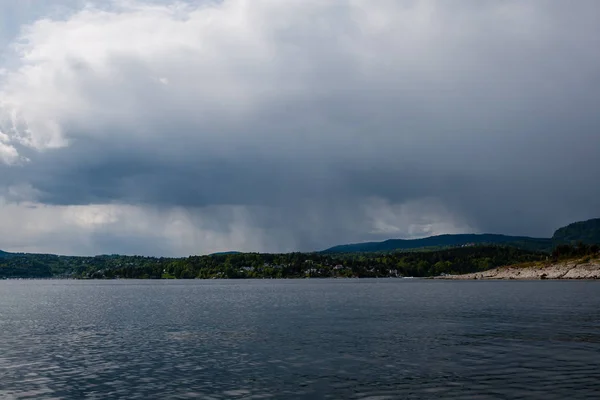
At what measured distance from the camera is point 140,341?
70938mm

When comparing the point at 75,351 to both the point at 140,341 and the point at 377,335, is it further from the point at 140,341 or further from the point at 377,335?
the point at 377,335

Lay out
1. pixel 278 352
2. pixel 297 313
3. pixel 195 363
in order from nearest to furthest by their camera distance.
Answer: pixel 195 363
pixel 278 352
pixel 297 313

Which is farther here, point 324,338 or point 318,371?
point 324,338

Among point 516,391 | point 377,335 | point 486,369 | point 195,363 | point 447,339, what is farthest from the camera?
point 377,335

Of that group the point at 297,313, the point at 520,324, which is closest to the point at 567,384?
the point at 520,324

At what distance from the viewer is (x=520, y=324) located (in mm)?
85125

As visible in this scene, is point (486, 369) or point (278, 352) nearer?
point (486, 369)

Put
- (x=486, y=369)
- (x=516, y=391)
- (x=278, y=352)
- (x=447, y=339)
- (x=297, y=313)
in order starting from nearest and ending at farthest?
(x=516, y=391) < (x=486, y=369) < (x=278, y=352) < (x=447, y=339) < (x=297, y=313)

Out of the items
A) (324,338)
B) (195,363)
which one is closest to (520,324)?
(324,338)

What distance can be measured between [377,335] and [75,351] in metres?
38.4

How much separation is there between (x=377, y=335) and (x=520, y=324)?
87.4ft

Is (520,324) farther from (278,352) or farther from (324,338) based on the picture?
(278,352)

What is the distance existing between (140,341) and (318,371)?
31.9m

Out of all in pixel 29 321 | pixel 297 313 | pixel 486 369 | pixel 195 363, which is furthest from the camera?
pixel 297 313
